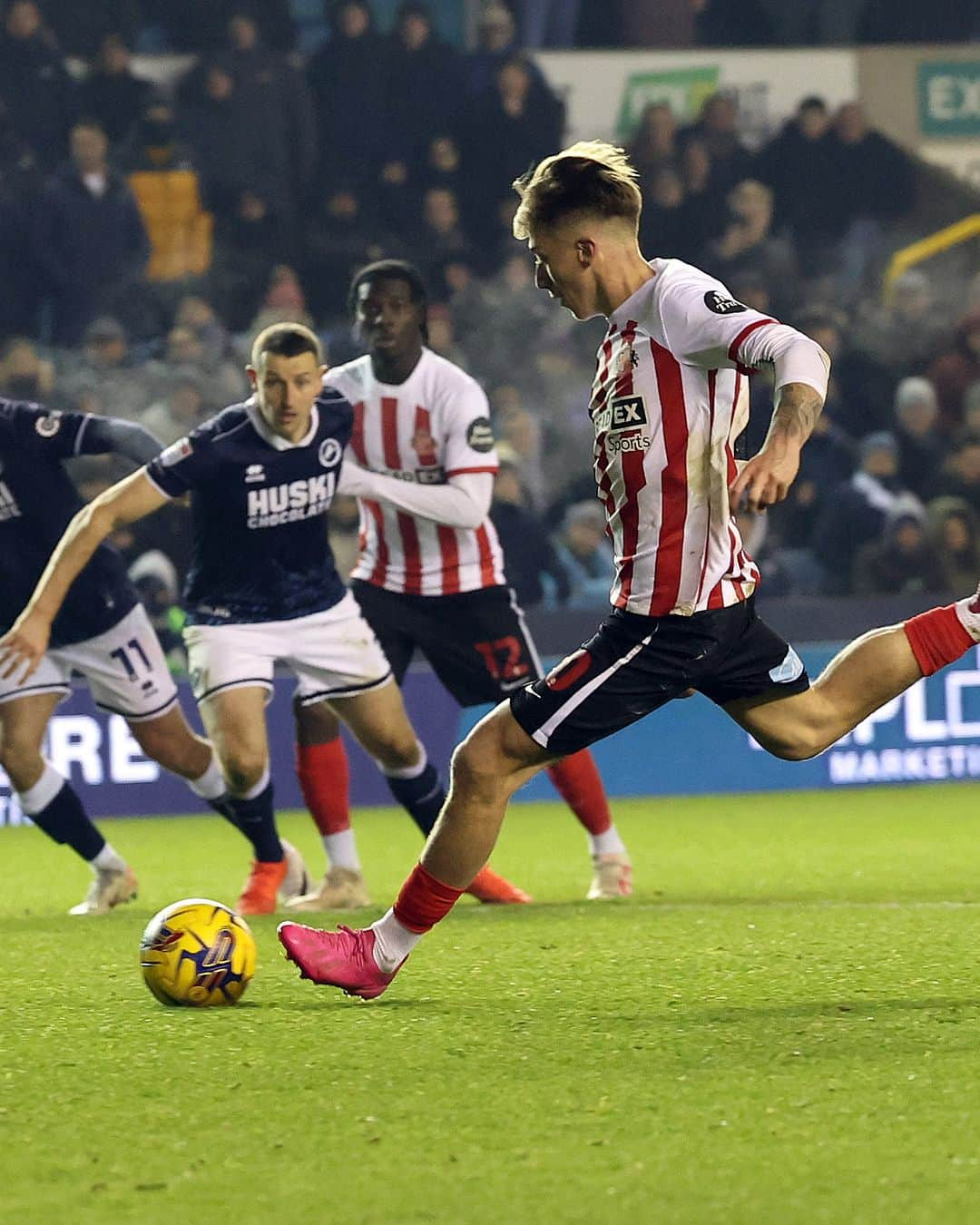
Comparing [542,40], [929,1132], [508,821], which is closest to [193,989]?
[929,1132]

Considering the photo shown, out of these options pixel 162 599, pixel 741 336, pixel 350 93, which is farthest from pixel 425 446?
pixel 350 93

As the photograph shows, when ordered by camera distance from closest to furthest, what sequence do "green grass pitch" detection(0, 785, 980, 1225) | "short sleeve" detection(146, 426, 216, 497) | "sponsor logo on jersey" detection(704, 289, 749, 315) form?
"green grass pitch" detection(0, 785, 980, 1225), "sponsor logo on jersey" detection(704, 289, 749, 315), "short sleeve" detection(146, 426, 216, 497)

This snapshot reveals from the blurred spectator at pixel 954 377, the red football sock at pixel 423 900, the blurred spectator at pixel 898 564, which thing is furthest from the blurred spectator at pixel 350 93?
the red football sock at pixel 423 900

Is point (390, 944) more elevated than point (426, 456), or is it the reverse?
point (426, 456)

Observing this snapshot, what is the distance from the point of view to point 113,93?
42.5 ft

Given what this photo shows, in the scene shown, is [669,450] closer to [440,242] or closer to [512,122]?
[440,242]

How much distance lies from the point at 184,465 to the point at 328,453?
0.51m

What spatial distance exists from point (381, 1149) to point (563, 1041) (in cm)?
92

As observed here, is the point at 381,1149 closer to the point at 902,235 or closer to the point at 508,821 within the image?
the point at 508,821

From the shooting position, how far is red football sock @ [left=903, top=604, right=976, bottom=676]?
450 centimetres

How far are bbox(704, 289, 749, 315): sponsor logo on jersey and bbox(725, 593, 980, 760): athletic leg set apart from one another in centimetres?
88

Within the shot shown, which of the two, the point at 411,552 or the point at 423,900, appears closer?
the point at 423,900

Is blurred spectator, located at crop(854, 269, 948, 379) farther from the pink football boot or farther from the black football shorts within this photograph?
the pink football boot

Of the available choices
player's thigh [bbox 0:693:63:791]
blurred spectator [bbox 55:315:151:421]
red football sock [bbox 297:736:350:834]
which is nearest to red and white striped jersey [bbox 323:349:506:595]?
red football sock [bbox 297:736:350:834]
